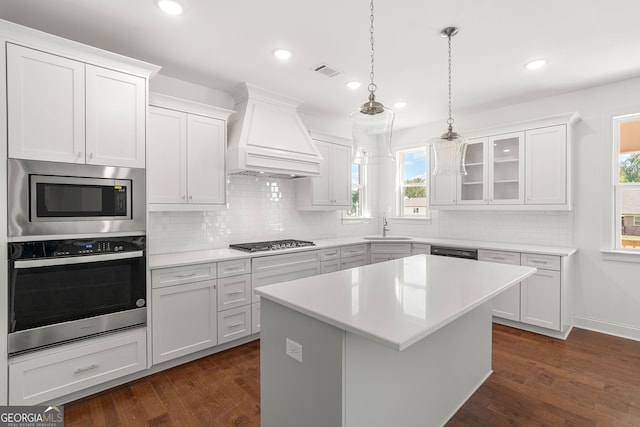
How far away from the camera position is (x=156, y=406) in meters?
2.29

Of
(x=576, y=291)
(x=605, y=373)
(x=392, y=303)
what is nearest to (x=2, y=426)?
(x=392, y=303)

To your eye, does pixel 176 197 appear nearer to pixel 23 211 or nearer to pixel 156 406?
pixel 23 211

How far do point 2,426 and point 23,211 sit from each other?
52.2 inches

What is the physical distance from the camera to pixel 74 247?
7.39 ft

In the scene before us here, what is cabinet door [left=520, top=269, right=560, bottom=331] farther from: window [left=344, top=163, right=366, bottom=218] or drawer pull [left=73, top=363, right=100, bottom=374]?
drawer pull [left=73, top=363, right=100, bottom=374]

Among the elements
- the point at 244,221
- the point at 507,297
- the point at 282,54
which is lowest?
the point at 507,297

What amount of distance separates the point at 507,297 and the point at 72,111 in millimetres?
4611

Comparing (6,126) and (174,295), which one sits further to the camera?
(174,295)

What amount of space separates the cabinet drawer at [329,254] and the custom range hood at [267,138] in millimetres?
997

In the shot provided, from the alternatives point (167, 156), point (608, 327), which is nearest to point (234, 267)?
point (167, 156)

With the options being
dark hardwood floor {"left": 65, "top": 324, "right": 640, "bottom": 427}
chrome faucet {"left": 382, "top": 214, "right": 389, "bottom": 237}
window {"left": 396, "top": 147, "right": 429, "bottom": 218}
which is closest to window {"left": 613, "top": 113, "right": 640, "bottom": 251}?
dark hardwood floor {"left": 65, "top": 324, "right": 640, "bottom": 427}

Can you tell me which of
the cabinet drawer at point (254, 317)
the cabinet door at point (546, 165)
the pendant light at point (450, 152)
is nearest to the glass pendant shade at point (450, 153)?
the pendant light at point (450, 152)

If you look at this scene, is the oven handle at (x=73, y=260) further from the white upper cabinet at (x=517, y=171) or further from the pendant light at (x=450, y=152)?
the white upper cabinet at (x=517, y=171)

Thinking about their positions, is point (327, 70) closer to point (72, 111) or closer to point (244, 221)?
point (244, 221)
